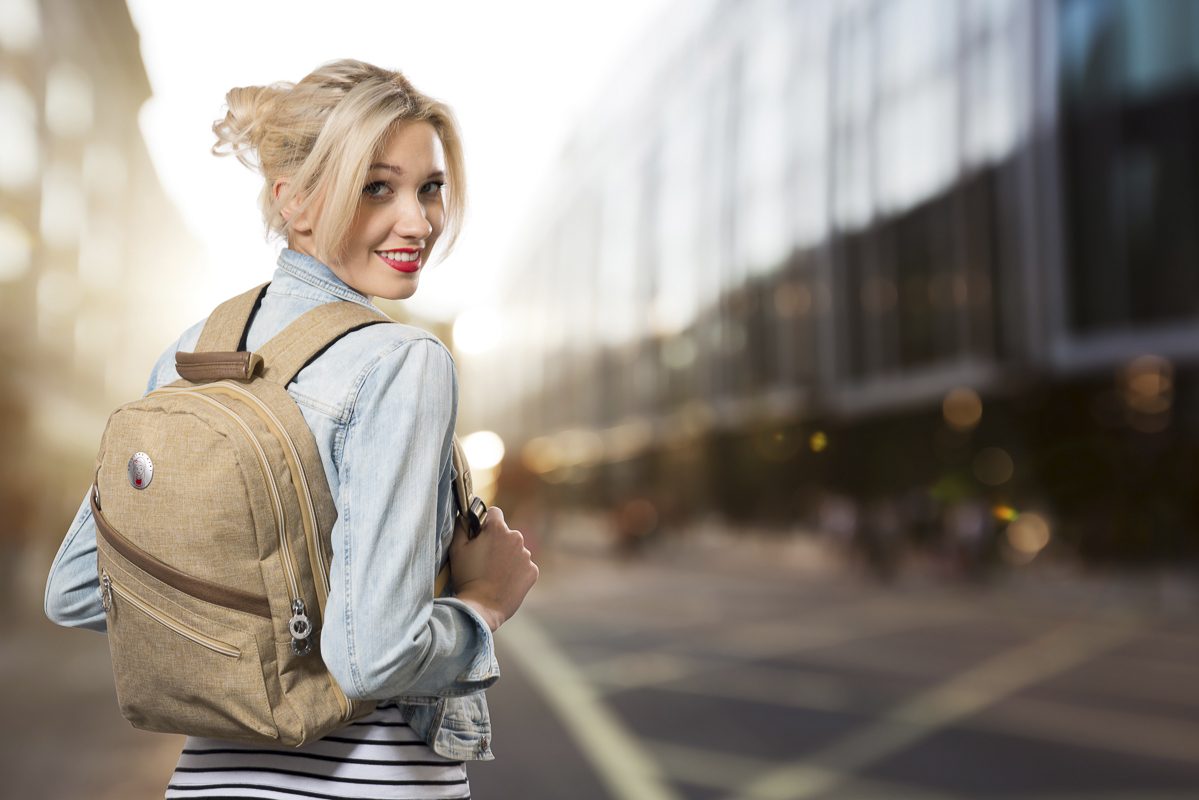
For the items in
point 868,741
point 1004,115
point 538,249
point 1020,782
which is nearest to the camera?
point 1020,782

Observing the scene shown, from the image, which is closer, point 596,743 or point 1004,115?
point 596,743

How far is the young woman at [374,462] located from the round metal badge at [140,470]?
17 centimetres

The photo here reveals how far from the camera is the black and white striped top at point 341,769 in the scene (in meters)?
1.45

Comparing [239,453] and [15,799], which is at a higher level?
[239,453]

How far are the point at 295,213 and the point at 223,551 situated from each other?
41 centimetres

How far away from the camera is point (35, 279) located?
90.5 ft

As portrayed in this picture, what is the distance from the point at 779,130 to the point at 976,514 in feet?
56.8

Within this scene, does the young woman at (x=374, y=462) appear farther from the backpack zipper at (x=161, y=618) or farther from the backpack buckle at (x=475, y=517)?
the backpack zipper at (x=161, y=618)

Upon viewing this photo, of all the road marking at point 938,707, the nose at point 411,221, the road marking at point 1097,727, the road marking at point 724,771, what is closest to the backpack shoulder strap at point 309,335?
the nose at point 411,221

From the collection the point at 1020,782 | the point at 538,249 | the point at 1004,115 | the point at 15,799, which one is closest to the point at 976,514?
the point at 1004,115

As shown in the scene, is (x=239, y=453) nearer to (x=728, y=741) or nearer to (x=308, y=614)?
(x=308, y=614)

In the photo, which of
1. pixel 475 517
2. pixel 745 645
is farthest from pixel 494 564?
pixel 745 645

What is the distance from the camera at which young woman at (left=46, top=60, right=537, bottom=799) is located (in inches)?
49.9

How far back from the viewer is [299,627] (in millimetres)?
1304
